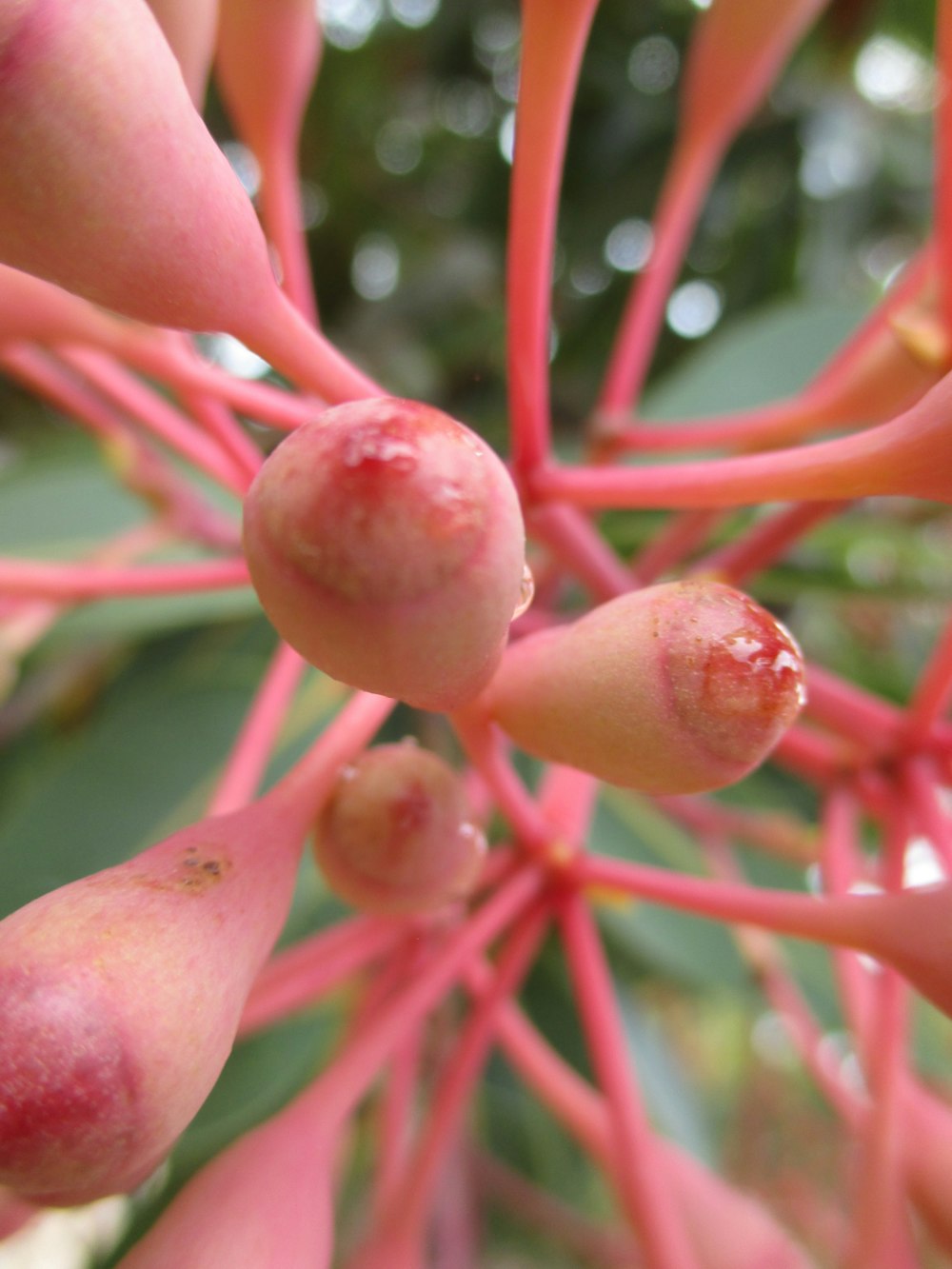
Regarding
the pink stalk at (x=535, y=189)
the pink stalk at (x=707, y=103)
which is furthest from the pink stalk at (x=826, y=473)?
the pink stalk at (x=707, y=103)

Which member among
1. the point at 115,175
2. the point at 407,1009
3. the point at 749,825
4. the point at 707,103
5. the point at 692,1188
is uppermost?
the point at 115,175

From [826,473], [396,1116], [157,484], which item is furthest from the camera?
[157,484]

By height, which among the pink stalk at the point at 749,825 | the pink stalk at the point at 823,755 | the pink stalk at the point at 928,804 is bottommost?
the pink stalk at the point at 749,825

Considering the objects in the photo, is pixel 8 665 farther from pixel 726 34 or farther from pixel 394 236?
pixel 394 236

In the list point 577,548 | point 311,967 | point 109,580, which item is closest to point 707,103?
point 577,548

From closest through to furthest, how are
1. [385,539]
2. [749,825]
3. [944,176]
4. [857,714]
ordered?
[385,539] < [944,176] < [857,714] < [749,825]

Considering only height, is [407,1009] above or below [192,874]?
below

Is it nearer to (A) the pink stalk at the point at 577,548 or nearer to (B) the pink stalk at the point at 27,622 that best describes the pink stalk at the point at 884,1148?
(A) the pink stalk at the point at 577,548

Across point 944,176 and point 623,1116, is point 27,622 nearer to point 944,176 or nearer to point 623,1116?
point 623,1116
